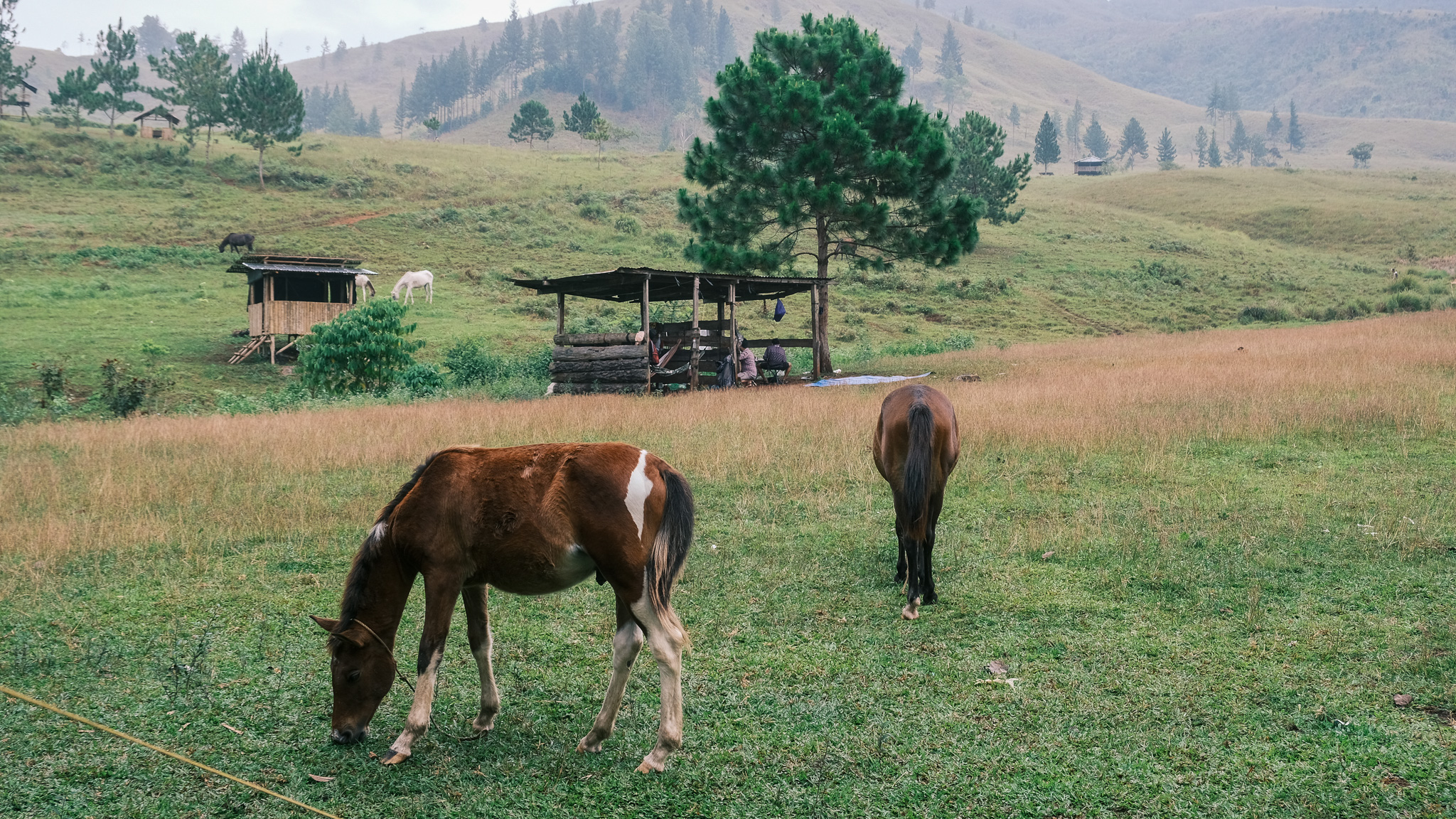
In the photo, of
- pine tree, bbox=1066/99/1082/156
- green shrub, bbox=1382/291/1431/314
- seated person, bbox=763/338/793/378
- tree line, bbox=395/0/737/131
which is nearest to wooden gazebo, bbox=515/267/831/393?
seated person, bbox=763/338/793/378

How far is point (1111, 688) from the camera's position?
17.6 feet

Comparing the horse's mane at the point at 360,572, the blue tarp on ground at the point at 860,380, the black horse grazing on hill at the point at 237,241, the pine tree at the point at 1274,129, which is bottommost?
the blue tarp on ground at the point at 860,380

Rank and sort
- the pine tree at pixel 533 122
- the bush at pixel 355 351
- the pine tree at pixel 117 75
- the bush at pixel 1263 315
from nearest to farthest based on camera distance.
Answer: the bush at pixel 355 351
the bush at pixel 1263 315
the pine tree at pixel 117 75
the pine tree at pixel 533 122

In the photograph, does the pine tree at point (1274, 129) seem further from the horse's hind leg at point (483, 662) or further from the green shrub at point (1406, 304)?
the horse's hind leg at point (483, 662)

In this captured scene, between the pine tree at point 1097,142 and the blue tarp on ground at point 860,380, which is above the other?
the pine tree at point 1097,142

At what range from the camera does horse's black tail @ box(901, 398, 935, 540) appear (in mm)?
6801

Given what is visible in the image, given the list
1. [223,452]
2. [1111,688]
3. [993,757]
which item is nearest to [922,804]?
[993,757]

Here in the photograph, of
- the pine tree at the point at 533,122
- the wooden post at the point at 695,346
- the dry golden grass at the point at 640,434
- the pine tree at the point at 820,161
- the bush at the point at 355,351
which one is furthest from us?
the pine tree at the point at 533,122

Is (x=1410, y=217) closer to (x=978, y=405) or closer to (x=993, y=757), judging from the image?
(x=978, y=405)

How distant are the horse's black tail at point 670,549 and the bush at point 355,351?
63.0 feet

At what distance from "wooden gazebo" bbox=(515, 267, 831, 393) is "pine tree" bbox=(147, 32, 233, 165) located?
5043cm

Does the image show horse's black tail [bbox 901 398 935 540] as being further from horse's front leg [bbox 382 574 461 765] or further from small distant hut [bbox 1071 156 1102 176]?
small distant hut [bbox 1071 156 1102 176]

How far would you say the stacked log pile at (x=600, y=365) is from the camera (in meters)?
20.9

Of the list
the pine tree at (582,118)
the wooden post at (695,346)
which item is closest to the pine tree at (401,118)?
the pine tree at (582,118)
